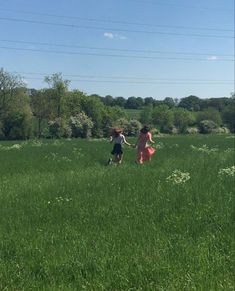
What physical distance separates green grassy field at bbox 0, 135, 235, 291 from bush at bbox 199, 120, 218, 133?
97.4 metres

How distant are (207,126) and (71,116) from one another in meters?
30.3

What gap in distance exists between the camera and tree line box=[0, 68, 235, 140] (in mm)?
89250

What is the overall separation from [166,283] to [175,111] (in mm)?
115800

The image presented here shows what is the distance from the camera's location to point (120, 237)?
747cm

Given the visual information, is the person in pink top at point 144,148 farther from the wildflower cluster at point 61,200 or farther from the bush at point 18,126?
the bush at point 18,126

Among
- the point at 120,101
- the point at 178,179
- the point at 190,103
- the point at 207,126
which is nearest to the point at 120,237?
the point at 178,179

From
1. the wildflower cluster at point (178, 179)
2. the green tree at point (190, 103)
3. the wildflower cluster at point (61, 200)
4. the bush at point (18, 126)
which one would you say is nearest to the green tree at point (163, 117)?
the green tree at point (190, 103)

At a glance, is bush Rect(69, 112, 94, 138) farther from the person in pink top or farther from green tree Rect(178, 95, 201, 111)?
the person in pink top

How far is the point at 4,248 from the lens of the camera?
7.22 metres

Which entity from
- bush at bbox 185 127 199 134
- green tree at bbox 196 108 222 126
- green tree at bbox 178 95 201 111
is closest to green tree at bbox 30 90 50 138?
bush at bbox 185 127 199 134

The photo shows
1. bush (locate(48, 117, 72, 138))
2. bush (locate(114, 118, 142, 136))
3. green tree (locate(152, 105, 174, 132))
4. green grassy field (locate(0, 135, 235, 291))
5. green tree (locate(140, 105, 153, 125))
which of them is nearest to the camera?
green grassy field (locate(0, 135, 235, 291))

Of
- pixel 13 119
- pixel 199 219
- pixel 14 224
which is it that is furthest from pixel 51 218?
pixel 13 119

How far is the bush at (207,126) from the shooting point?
108688 millimetres

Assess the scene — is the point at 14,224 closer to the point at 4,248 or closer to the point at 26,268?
the point at 4,248
